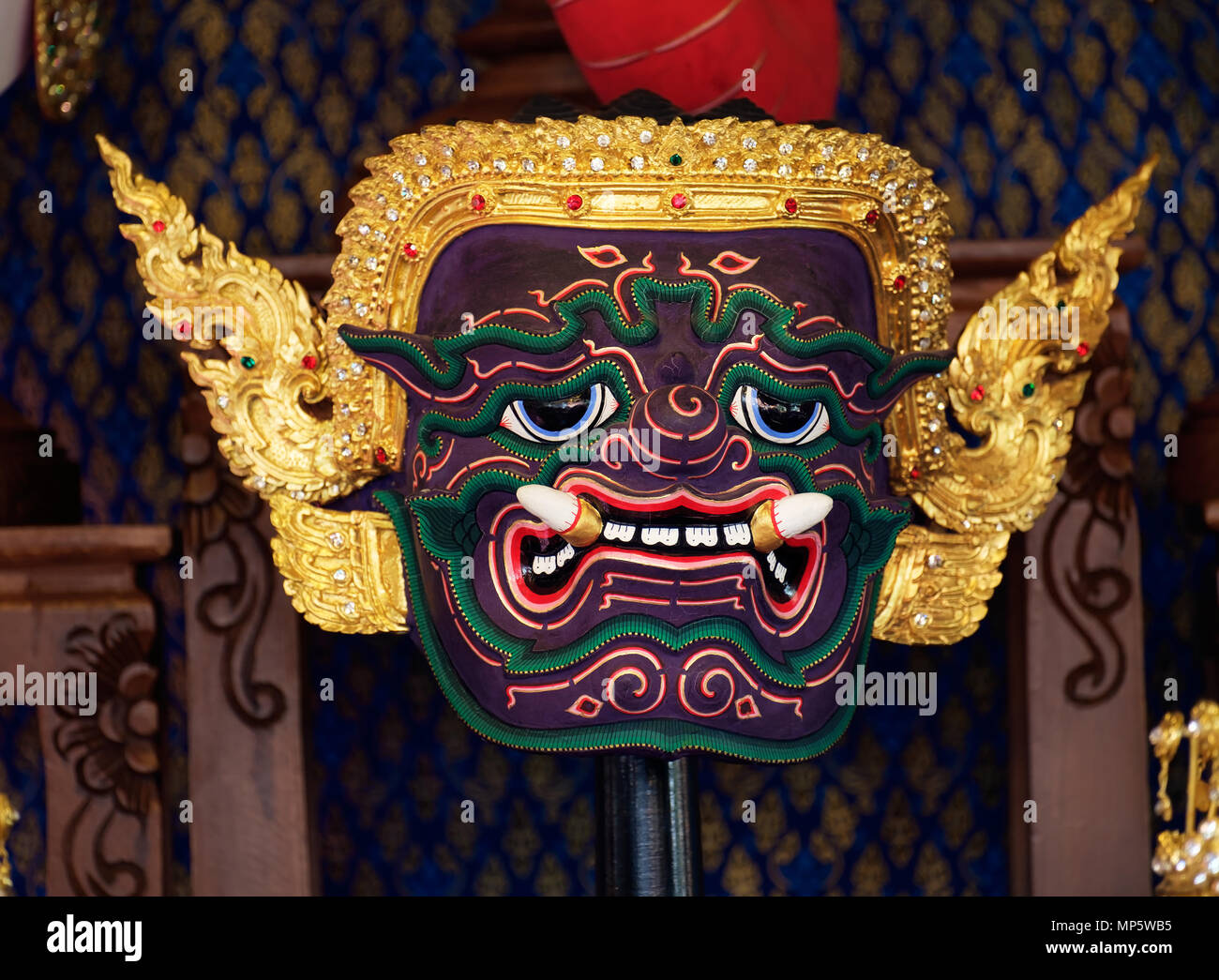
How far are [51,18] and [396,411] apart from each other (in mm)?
948

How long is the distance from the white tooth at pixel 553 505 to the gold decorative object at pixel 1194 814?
3.37 ft

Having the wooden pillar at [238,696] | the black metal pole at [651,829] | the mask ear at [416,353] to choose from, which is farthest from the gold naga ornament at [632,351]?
the wooden pillar at [238,696]

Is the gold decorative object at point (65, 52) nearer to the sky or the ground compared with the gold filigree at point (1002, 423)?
nearer to the sky

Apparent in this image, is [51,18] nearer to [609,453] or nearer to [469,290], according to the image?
[469,290]

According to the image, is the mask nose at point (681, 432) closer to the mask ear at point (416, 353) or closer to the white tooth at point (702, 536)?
the white tooth at point (702, 536)

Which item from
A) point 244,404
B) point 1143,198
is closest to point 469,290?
point 244,404

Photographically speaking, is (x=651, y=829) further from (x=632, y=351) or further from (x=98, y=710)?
(x=98, y=710)

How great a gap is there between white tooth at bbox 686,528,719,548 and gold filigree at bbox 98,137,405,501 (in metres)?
0.50

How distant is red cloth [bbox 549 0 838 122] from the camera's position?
7.84ft

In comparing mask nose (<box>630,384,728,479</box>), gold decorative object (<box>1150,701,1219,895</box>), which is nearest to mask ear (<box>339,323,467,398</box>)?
mask nose (<box>630,384,728,479</box>)

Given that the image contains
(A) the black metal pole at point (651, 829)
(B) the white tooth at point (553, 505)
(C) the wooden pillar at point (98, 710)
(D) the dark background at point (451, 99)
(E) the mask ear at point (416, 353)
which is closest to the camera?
(B) the white tooth at point (553, 505)

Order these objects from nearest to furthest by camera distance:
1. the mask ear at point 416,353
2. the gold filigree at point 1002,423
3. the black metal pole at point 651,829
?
the mask ear at point 416,353 → the black metal pole at point 651,829 → the gold filigree at point 1002,423

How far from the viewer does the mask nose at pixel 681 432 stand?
1.94 meters

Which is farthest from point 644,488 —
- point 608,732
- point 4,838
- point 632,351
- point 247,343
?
point 4,838
